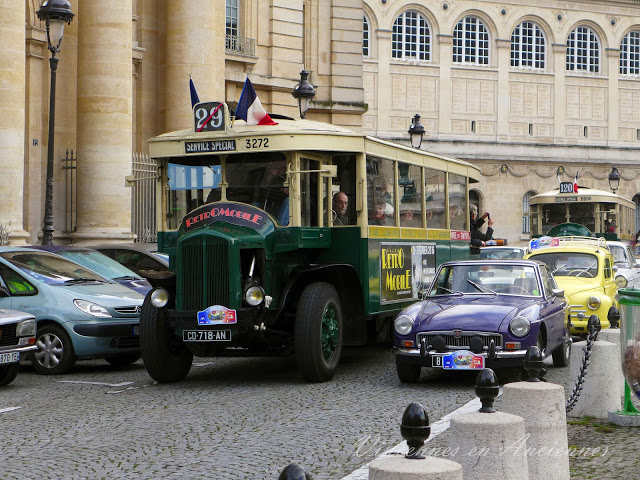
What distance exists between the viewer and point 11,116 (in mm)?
22297

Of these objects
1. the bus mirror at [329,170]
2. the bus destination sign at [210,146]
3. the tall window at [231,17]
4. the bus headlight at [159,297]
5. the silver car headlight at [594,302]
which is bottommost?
the silver car headlight at [594,302]

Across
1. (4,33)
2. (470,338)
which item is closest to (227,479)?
(470,338)

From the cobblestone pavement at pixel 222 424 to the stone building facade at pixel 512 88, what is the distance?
175 feet

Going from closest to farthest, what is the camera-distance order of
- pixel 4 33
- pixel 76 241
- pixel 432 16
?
pixel 4 33 → pixel 76 241 → pixel 432 16

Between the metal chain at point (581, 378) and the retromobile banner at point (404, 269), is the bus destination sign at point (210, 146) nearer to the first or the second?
the retromobile banner at point (404, 269)

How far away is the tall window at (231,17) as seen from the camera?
34438 millimetres

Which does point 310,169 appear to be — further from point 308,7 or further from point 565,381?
point 308,7

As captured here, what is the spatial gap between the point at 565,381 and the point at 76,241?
15.0 meters

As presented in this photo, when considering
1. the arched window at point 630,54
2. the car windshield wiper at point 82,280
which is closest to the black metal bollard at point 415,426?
the car windshield wiper at point 82,280

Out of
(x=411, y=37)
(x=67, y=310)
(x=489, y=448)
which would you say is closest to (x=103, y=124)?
(x=67, y=310)

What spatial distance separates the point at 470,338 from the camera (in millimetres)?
12164

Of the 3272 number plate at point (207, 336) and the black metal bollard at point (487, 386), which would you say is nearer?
the black metal bollard at point (487, 386)

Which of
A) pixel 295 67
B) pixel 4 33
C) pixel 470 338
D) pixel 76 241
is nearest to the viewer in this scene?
pixel 470 338

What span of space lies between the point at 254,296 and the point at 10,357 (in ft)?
9.18
